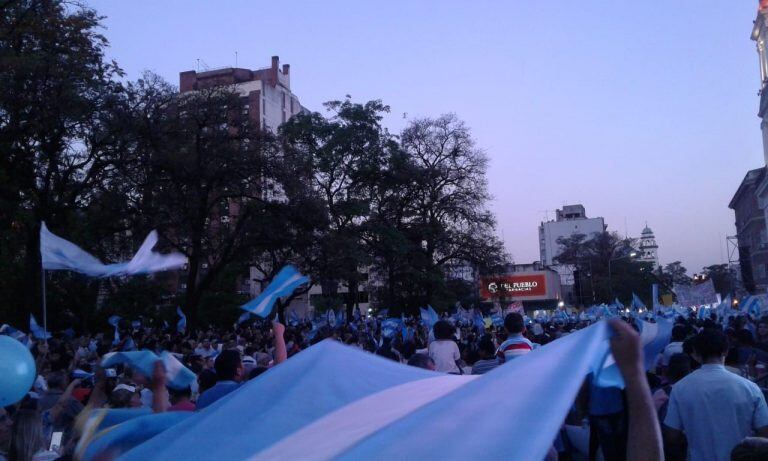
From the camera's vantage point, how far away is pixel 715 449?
4.53m

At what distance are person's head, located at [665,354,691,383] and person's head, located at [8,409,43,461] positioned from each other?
4.57 meters

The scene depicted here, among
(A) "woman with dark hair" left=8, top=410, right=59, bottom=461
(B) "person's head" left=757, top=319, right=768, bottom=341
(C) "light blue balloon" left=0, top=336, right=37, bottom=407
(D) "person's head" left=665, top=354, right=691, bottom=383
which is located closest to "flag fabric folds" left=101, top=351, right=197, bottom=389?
(C) "light blue balloon" left=0, top=336, right=37, bottom=407

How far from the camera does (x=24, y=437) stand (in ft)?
14.9

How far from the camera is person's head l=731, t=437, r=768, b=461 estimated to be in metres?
2.91

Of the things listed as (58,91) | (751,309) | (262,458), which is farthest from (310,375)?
(751,309)

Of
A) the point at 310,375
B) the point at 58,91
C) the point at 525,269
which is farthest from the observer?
the point at 525,269

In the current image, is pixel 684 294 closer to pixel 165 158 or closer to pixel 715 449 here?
pixel 165 158

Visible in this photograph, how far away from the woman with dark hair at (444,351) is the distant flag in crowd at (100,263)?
333cm

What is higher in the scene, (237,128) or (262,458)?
(237,128)

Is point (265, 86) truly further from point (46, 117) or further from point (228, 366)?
point (228, 366)

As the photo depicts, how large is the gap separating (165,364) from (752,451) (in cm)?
441

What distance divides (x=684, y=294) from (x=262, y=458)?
30194 millimetres

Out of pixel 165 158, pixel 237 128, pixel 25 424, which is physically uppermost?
pixel 237 128

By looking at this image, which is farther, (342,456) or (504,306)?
(504,306)
